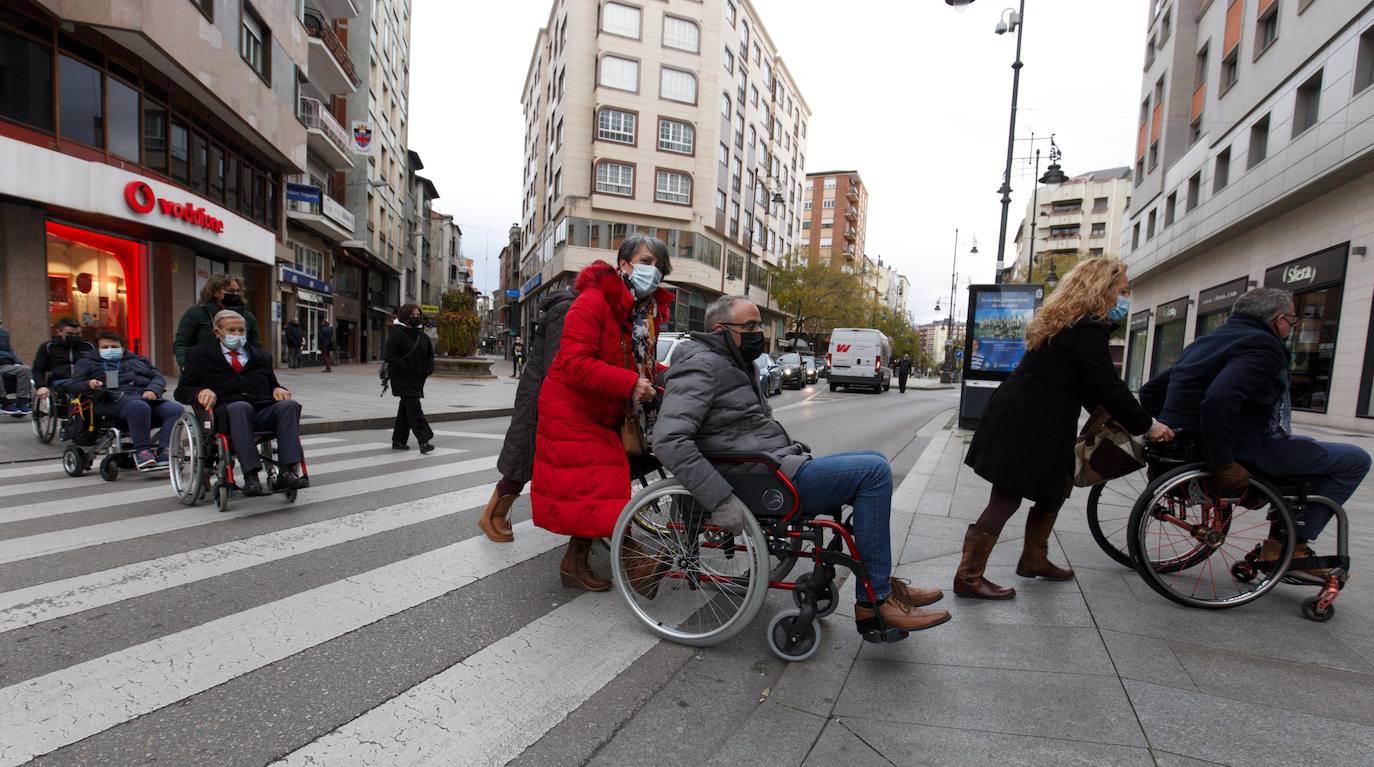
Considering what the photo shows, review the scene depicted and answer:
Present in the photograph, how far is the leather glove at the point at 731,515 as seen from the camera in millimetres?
2650

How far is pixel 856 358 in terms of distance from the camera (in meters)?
27.0

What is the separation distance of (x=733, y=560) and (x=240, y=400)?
13.6ft

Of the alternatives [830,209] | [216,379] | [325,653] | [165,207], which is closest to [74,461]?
[216,379]

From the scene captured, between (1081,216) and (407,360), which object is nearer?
(407,360)

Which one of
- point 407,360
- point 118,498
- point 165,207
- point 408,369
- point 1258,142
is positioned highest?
point 1258,142

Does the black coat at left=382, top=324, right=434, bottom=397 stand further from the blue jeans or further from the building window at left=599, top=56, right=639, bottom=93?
the building window at left=599, top=56, right=639, bottom=93

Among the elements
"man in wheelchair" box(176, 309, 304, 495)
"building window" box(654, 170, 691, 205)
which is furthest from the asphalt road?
"building window" box(654, 170, 691, 205)

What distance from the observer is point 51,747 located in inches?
79.3

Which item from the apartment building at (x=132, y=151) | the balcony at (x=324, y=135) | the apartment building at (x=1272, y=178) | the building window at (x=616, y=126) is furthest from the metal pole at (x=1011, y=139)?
the building window at (x=616, y=126)

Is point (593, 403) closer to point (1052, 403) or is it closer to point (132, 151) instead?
point (1052, 403)

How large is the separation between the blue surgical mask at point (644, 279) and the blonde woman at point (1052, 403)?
183 centimetres

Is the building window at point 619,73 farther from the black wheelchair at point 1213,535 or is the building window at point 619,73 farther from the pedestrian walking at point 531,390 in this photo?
the black wheelchair at point 1213,535

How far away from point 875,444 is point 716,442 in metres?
7.87

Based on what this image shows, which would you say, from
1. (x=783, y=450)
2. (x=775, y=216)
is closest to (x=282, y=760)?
(x=783, y=450)
